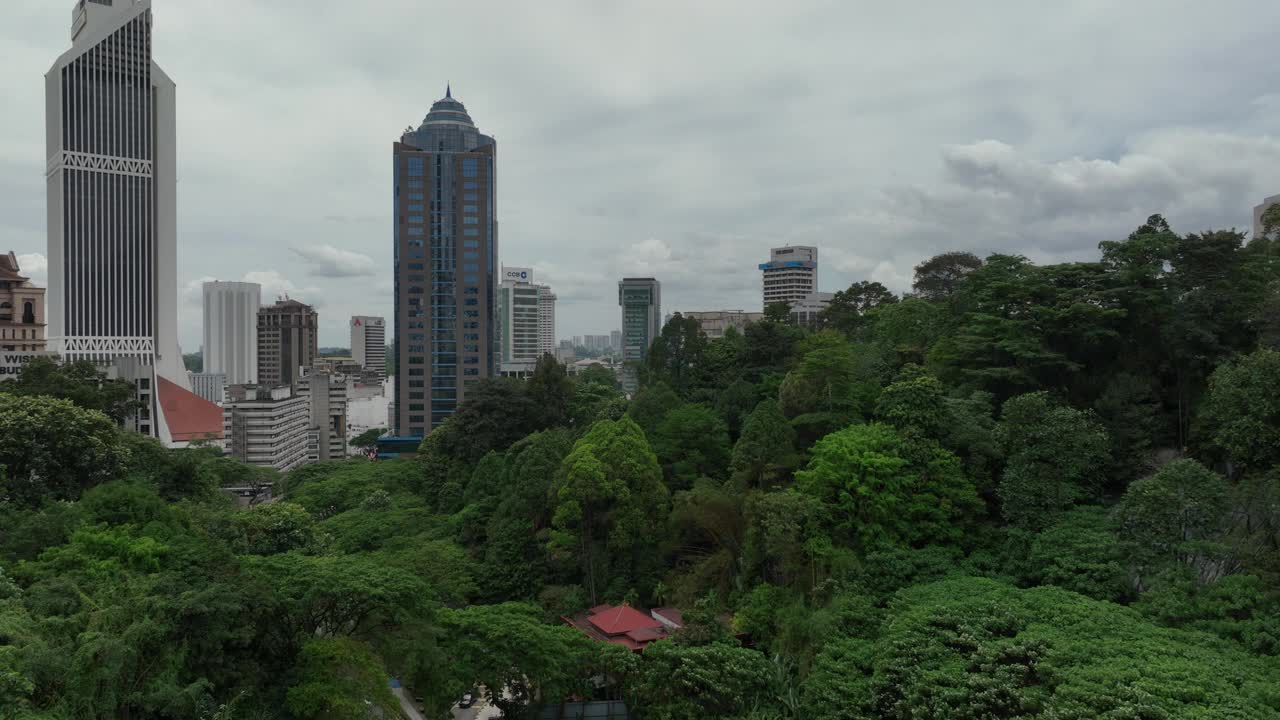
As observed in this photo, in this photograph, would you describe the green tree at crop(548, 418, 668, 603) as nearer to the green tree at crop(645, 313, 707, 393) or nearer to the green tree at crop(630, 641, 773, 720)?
the green tree at crop(630, 641, 773, 720)

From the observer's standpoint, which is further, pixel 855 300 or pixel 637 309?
pixel 637 309

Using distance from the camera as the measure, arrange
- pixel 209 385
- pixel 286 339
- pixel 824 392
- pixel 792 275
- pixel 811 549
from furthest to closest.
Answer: pixel 209 385 → pixel 286 339 → pixel 792 275 → pixel 824 392 → pixel 811 549

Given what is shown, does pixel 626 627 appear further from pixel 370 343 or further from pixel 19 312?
pixel 370 343

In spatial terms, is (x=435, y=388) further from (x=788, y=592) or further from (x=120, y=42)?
(x=788, y=592)

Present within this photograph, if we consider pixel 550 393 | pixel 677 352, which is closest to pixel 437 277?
pixel 550 393

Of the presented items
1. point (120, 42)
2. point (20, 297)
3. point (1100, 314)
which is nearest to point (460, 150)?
point (120, 42)

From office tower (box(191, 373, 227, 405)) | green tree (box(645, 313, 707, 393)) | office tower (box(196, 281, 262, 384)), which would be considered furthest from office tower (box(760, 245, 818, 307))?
office tower (box(196, 281, 262, 384))

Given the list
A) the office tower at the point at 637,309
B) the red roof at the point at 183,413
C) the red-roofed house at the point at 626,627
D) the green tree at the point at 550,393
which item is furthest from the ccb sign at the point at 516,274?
the red-roofed house at the point at 626,627
